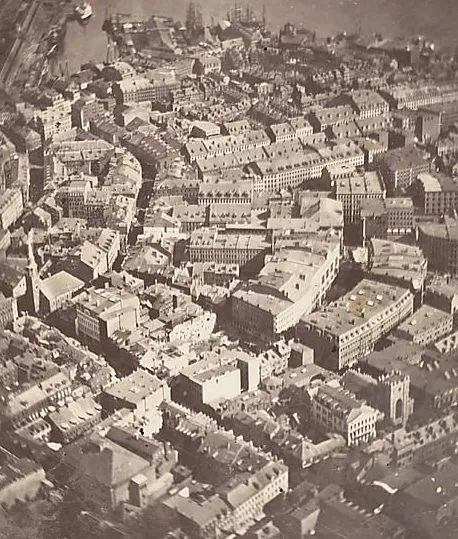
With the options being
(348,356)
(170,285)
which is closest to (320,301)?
(348,356)

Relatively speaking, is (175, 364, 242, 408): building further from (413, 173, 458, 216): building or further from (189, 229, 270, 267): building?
(413, 173, 458, 216): building

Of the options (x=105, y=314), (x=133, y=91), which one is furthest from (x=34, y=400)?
(x=133, y=91)

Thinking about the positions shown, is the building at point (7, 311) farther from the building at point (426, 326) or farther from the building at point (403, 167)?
the building at point (403, 167)

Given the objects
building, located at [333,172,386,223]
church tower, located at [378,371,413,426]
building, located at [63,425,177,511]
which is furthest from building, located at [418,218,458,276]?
building, located at [63,425,177,511]

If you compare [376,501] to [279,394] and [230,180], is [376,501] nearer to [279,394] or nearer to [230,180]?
[279,394]

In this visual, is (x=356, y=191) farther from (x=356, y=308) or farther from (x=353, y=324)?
(x=353, y=324)

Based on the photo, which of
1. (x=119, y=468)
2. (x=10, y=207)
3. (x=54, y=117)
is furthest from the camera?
(x=54, y=117)
